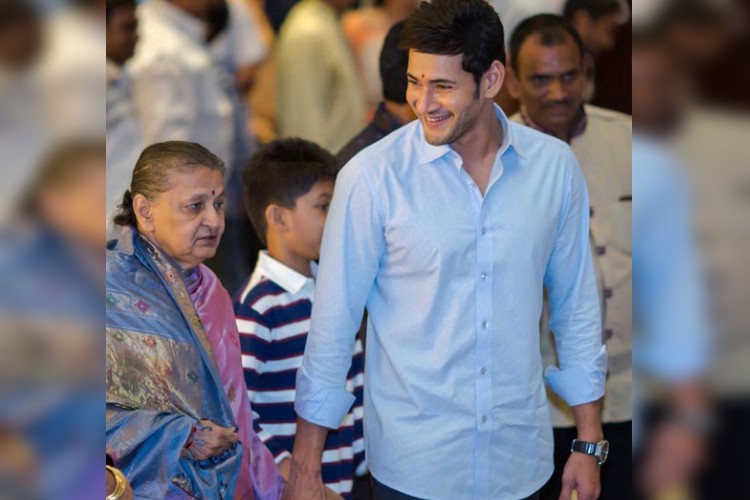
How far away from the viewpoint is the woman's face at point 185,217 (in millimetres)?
2303

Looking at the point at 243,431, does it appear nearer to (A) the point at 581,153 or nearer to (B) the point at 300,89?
(B) the point at 300,89

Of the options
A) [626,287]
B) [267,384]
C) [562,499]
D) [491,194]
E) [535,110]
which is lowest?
[562,499]

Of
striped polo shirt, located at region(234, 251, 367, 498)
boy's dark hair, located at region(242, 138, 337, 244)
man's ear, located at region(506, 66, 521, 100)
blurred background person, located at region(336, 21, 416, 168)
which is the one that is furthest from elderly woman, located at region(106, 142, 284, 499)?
man's ear, located at region(506, 66, 521, 100)

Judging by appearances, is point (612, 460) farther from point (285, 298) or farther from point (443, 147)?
point (443, 147)

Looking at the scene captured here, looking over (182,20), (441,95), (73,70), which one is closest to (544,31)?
(441,95)

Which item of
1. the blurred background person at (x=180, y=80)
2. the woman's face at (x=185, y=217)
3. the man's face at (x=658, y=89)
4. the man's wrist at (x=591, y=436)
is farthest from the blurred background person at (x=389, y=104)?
the man's face at (x=658, y=89)

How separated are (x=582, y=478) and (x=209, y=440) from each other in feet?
2.73

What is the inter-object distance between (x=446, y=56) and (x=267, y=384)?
943mm

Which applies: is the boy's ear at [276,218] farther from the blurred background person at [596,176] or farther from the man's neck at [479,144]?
the blurred background person at [596,176]

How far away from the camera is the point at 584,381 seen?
240 centimetres

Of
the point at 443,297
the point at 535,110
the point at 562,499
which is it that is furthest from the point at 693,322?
the point at 535,110

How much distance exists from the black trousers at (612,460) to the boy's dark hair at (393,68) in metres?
1.06

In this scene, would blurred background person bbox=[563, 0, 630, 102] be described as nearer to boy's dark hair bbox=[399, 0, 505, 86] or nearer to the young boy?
boy's dark hair bbox=[399, 0, 505, 86]

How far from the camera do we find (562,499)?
239 centimetres
